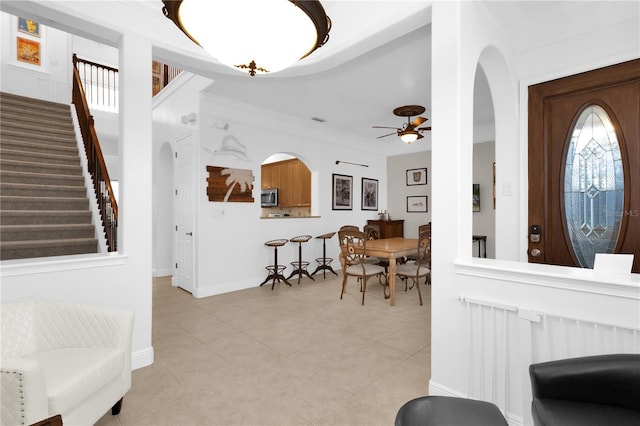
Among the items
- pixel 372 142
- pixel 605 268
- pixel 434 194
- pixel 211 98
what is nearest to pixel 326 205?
pixel 372 142

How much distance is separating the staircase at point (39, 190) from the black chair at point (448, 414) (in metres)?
3.94

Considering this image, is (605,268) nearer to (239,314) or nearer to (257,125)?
(239,314)

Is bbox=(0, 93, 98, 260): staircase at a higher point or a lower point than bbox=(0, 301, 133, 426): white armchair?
higher

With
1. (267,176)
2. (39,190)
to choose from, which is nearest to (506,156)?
(39,190)

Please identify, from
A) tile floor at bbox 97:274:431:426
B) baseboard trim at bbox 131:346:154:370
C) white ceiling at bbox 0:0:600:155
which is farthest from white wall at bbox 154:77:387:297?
baseboard trim at bbox 131:346:154:370

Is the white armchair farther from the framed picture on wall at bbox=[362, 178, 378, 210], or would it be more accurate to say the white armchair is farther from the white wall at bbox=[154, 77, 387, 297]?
the framed picture on wall at bbox=[362, 178, 378, 210]

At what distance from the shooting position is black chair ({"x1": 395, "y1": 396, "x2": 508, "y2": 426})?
121 centimetres

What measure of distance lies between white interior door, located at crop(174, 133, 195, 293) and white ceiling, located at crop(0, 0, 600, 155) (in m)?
1.15

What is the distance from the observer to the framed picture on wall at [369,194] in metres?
7.34

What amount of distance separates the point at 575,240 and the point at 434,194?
142 centimetres

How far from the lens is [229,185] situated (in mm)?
4898

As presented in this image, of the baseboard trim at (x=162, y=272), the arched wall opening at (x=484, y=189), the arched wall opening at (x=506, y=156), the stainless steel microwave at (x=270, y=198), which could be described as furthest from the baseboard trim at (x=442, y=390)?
the stainless steel microwave at (x=270, y=198)

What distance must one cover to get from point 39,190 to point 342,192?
4.91 metres

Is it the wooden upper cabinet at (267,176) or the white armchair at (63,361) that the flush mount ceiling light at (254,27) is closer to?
the white armchair at (63,361)
